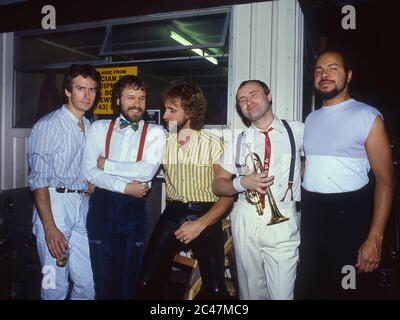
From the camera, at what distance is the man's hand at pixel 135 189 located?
251 centimetres

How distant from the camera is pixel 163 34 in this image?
847cm

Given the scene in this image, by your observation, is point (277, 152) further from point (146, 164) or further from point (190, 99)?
point (146, 164)

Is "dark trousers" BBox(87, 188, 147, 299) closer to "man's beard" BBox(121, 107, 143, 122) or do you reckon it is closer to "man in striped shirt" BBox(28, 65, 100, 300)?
"man in striped shirt" BBox(28, 65, 100, 300)

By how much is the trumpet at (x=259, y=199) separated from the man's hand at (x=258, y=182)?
7 cm

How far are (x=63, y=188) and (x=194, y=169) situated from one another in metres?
1.07

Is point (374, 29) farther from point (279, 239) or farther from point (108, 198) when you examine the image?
point (108, 198)

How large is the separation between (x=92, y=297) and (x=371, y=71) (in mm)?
4863

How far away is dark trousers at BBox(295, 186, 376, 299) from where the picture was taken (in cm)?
223

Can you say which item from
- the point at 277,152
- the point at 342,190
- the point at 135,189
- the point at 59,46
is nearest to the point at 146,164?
the point at 135,189

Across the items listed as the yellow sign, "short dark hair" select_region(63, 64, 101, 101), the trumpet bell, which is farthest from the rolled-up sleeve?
the yellow sign

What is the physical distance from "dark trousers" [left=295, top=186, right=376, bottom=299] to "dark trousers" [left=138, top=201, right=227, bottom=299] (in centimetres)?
65

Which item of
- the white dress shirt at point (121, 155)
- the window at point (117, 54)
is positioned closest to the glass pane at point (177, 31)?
the window at point (117, 54)

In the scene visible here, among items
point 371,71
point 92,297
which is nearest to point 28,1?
point 92,297

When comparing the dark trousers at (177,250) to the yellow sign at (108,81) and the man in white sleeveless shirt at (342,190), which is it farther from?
the yellow sign at (108,81)
